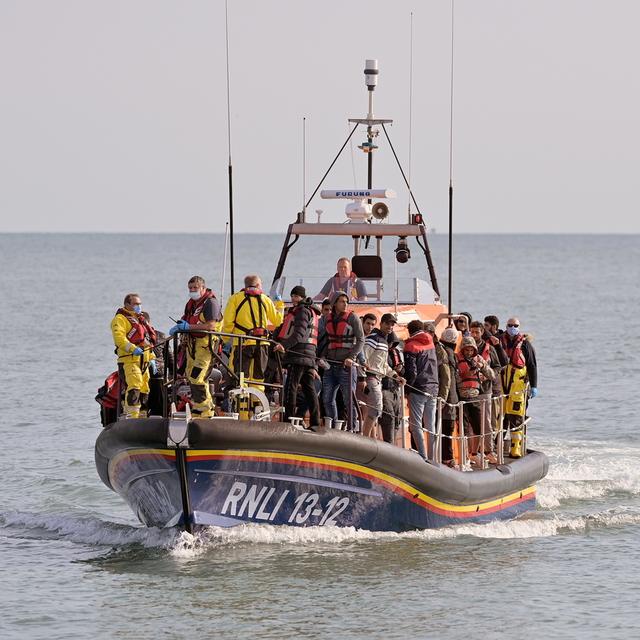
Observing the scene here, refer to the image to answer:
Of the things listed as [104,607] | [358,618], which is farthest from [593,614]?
[104,607]

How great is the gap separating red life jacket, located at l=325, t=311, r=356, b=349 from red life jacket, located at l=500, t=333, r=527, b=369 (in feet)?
11.9

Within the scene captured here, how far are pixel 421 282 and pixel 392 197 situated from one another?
105cm

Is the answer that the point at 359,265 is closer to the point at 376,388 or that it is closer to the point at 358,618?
the point at 376,388

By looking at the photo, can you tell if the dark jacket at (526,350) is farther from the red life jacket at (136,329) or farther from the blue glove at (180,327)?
the blue glove at (180,327)

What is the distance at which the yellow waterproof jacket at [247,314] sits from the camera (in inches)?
493

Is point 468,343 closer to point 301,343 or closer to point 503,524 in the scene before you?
point 503,524

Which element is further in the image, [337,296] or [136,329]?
[136,329]

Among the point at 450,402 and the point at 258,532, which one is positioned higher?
the point at 450,402

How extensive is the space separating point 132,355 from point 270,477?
177 centimetres

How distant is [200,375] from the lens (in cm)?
1220

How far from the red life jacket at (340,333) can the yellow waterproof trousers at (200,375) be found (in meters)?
1.06

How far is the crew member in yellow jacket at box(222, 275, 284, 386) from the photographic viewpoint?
12.5 m

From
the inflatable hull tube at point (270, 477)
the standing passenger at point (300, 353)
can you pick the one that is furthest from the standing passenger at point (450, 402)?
the standing passenger at point (300, 353)

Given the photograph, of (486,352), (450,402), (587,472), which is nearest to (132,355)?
(450,402)
